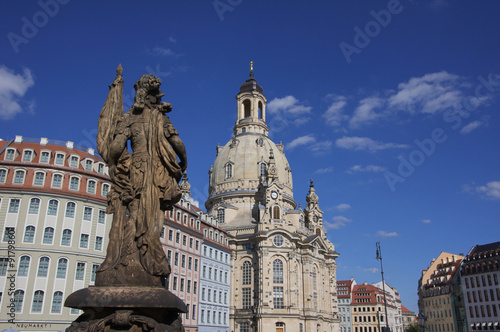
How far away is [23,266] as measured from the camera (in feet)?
123

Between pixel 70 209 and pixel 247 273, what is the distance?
137 feet

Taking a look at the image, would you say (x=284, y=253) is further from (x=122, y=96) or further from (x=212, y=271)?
(x=122, y=96)

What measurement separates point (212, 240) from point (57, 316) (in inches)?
1094

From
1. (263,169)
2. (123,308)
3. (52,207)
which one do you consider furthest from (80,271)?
(263,169)

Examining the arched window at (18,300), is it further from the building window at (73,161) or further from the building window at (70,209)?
the building window at (73,161)

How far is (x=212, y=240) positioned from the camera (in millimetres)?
62875

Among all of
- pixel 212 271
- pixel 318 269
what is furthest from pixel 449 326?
pixel 212 271

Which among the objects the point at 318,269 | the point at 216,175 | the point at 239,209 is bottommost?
the point at 318,269

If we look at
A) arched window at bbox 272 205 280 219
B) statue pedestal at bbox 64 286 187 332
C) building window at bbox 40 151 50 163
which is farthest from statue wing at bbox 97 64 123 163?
arched window at bbox 272 205 280 219

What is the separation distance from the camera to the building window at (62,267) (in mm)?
38812

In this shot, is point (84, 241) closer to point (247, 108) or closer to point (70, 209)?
point (70, 209)

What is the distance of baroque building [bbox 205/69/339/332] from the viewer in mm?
73562

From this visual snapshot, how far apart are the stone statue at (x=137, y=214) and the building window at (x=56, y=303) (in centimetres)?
3334

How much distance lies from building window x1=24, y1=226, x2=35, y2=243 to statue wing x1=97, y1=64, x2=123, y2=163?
110 feet
